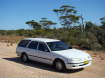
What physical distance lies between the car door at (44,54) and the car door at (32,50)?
327mm

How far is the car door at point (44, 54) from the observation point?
986 centimetres

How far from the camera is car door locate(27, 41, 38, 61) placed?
10849 mm

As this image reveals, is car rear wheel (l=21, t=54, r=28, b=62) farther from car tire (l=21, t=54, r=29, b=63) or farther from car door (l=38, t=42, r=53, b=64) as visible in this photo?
car door (l=38, t=42, r=53, b=64)

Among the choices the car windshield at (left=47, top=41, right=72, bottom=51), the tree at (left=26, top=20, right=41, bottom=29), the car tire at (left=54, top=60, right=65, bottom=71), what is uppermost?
the tree at (left=26, top=20, right=41, bottom=29)

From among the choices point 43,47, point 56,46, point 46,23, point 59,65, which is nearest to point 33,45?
point 43,47

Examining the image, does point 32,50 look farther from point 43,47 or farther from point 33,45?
point 43,47

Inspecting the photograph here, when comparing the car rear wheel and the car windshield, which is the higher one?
the car windshield

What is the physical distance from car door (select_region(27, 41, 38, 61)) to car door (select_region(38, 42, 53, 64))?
1.07 ft

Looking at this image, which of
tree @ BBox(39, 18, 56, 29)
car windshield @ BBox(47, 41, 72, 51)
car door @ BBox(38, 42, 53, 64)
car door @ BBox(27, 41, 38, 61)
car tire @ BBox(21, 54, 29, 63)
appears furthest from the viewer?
tree @ BBox(39, 18, 56, 29)

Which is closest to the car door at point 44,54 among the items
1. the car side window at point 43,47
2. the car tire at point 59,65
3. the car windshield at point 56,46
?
the car side window at point 43,47

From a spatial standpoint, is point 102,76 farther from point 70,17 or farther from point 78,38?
point 70,17

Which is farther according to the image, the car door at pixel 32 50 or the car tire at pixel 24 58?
the car tire at pixel 24 58

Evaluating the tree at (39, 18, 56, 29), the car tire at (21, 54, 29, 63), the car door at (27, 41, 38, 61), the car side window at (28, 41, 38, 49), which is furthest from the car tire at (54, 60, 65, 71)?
the tree at (39, 18, 56, 29)

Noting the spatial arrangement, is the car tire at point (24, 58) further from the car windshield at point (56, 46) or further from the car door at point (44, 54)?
the car windshield at point (56, 46)
